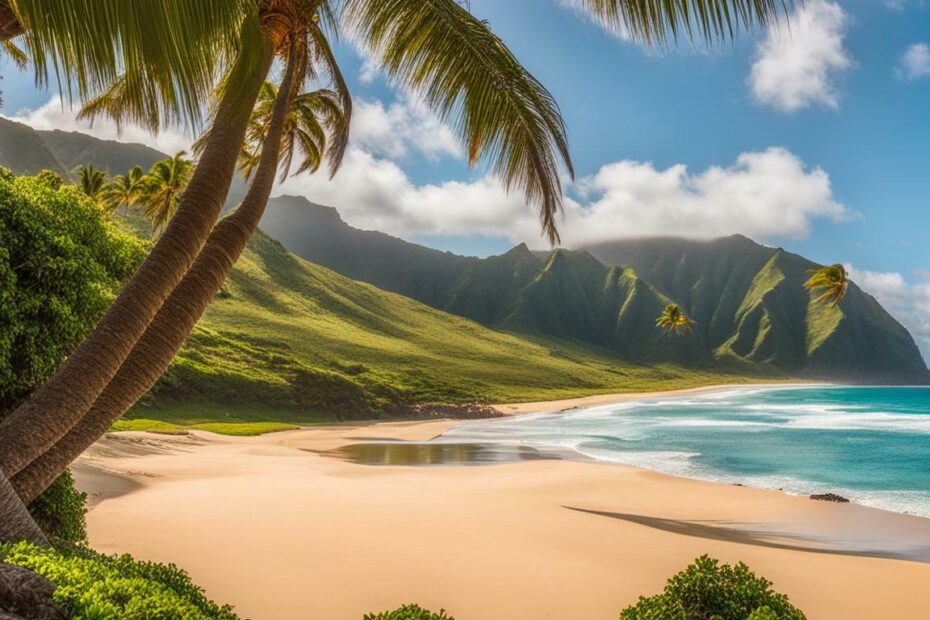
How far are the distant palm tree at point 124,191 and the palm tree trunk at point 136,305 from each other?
43508 millimetres

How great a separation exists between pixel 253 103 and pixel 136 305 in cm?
209

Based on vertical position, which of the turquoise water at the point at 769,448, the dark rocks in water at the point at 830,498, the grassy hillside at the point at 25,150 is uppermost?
the grassy hillside at the point at 25,150

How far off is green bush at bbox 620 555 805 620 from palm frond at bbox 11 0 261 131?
4.69m

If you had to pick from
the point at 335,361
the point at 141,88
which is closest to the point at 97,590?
the point at 141,88

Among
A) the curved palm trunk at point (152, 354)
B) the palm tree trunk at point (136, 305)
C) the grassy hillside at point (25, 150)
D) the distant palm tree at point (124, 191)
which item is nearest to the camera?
the palm tree trunk at point (136, 305)

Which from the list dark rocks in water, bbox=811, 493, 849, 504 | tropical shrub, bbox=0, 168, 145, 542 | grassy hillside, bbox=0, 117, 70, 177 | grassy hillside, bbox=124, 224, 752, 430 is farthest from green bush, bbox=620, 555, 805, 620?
grassy hillside, bbox=0, 117, 70, 177

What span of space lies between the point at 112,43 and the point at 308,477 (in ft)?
53.7

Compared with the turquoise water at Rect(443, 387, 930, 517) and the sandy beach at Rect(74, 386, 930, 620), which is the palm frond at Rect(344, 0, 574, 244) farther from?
the turquoise water at Rect(443, 387, 930, 517)

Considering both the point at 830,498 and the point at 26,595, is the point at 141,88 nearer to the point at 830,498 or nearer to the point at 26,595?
the point at 26,595

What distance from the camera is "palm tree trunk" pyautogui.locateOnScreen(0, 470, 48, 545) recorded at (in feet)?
12.0

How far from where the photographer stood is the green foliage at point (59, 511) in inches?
267

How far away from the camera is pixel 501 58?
5707 mm

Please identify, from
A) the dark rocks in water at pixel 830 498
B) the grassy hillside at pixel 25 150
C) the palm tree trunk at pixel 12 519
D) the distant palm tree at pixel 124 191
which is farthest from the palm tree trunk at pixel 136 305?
the grassy hillside at pixel 25 150

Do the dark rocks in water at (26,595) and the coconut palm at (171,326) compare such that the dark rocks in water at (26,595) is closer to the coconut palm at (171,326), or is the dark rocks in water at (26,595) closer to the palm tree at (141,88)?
the palm tree at (141,88)
